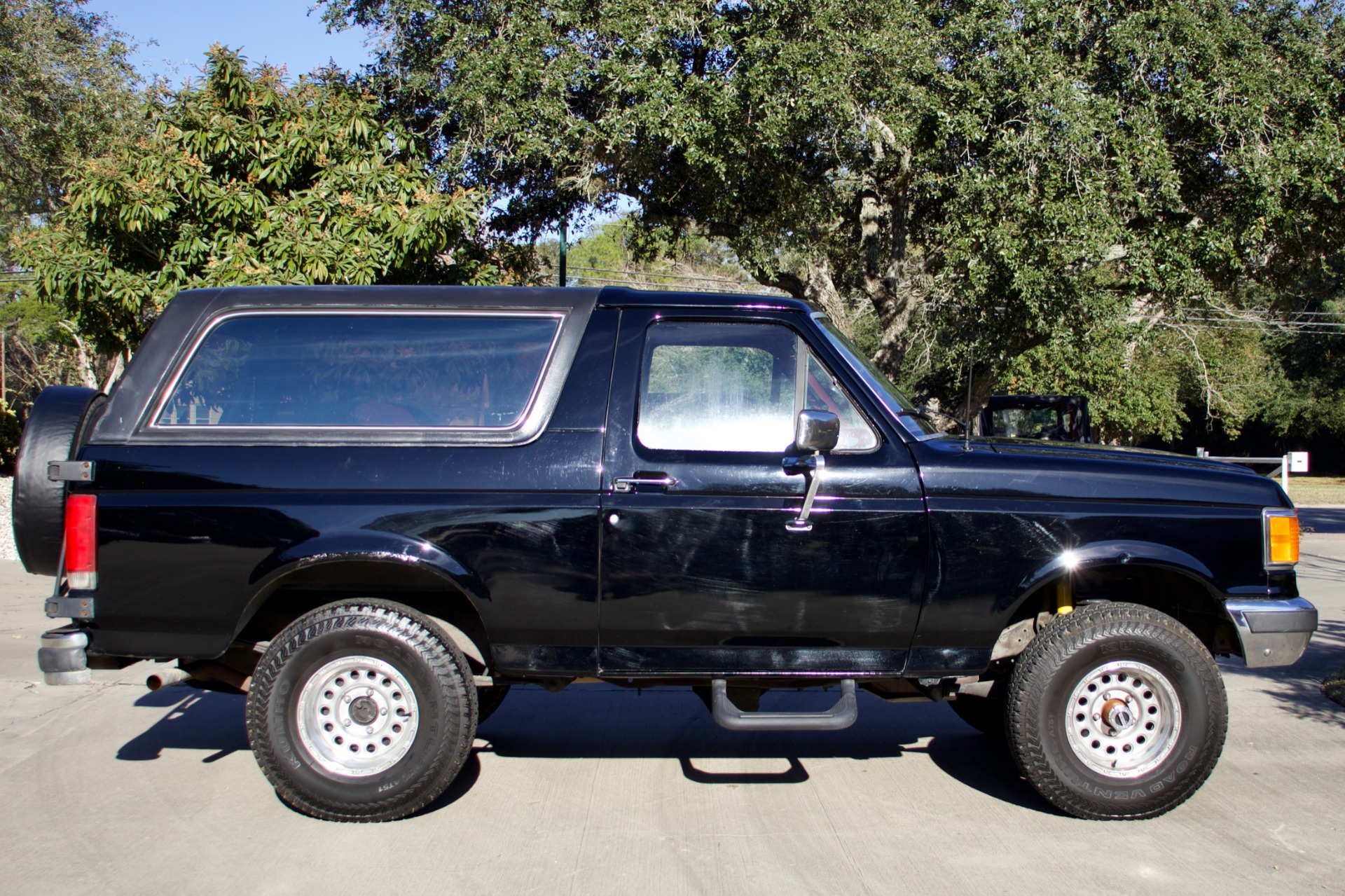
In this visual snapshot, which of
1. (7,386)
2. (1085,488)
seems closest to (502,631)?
(1085,488)

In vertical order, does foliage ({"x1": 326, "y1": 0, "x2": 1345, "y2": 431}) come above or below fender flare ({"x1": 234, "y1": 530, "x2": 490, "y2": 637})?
above

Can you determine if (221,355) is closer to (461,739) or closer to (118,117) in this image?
(461,739)

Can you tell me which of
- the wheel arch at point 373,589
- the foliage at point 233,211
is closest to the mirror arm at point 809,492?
the wheel arch at point 373,589

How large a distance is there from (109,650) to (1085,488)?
13.5 ft

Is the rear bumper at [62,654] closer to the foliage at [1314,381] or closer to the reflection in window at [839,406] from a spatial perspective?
the reflection in window at [839,406]

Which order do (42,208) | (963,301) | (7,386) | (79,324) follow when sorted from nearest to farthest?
(79,324), (963,301), (42,208), (7,386)

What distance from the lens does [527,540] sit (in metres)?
4.23

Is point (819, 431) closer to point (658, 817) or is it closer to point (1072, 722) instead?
point (1072, 722)

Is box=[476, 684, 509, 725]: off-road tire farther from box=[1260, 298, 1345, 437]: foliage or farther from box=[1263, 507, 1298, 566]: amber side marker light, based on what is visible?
box=[1260, 298, 1345, 437]: foliage

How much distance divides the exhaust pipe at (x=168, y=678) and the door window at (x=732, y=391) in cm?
235

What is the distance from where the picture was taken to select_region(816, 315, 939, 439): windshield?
14.6ft

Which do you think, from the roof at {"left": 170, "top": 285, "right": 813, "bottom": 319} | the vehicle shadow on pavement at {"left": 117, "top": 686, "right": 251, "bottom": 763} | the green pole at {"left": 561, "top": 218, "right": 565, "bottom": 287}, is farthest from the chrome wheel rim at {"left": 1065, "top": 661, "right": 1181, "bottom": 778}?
the green pole at {"left": 561, "top": 218, "right": 565, "bottom": 287}

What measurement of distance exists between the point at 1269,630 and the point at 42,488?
511 centimetres

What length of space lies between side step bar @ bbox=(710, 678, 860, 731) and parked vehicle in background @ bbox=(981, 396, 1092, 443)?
8.13 meters
